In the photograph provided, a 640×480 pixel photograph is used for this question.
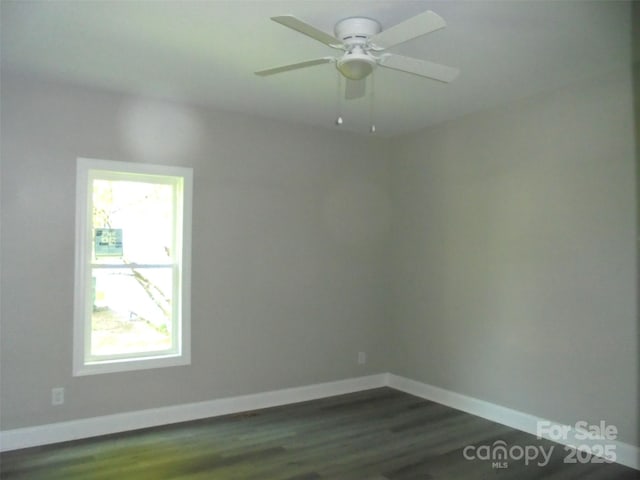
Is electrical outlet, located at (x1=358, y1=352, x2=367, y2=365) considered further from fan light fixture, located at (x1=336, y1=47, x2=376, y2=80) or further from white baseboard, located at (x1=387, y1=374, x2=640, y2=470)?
fan light fixture, located at (x1=336, y1=47, x2=376, y2=80)

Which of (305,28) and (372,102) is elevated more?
(372,102)

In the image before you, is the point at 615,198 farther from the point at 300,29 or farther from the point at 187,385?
the point at 187,385

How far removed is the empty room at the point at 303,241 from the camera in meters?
2.92

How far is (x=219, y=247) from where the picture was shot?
425cm

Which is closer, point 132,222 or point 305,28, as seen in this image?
point 305,28

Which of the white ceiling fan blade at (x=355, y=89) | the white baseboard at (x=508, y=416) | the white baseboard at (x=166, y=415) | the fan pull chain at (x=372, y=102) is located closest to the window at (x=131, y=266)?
the white baseboard at (x=166, y=415)

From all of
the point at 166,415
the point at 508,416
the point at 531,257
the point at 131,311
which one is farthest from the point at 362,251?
the point at 166,415

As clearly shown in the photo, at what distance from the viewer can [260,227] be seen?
4.48 m

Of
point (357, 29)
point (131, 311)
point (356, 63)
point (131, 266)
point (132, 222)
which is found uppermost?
point (357, 29)

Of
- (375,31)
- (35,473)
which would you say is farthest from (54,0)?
(35,473)

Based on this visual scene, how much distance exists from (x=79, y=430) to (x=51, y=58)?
8.94ft

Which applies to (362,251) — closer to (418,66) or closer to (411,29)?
(418,66)

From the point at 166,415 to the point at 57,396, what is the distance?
0.85 metres

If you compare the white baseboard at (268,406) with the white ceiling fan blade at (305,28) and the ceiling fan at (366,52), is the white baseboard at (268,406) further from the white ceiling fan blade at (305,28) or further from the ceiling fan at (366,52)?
the white ceiling fan blade at (305,28)
